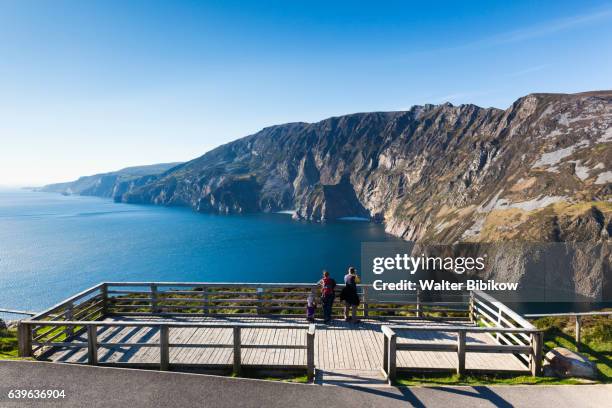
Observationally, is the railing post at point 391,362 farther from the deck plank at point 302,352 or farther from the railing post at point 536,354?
the railing post at point 536,354

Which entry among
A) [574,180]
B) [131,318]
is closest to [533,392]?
[131,318]

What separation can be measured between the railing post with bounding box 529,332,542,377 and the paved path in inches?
35.5

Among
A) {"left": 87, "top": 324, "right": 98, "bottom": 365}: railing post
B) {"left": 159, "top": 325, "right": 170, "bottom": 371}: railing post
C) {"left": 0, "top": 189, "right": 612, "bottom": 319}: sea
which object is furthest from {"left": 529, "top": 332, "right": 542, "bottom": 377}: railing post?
{"left": 0, "top": 189, "right": 612, "bottom": 319}: sea

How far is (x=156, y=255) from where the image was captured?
372ft

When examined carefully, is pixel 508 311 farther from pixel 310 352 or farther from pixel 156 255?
pixel 156 255

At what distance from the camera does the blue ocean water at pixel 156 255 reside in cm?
8594

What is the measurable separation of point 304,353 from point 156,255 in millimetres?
111818

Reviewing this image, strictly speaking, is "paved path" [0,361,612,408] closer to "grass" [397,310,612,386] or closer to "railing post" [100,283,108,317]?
"grass" [397,310,612,386]

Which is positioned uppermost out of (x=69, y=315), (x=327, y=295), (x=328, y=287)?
(x=328, y=287)

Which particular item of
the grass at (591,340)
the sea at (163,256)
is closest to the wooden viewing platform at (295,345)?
the grass at (591,340)

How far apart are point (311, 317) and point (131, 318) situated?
7118 mm

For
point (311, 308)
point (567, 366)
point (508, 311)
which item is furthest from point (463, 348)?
point (311, 308)

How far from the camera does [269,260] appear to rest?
10750 centimetres

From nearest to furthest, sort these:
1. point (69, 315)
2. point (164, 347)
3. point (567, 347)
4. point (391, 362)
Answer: point (391, 362)
point (164, 347)
point (567, 347)
point (69, 315)
